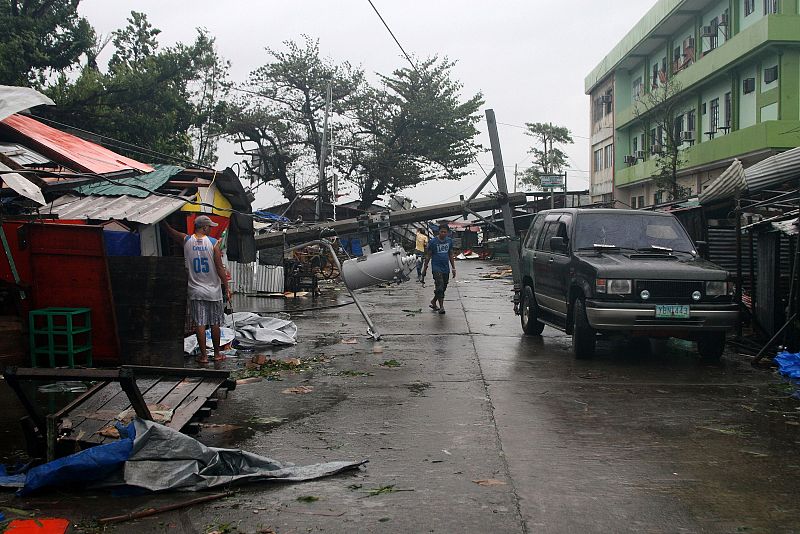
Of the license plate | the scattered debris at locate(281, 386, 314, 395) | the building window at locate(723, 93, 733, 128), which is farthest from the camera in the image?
the building window at locate(723, 93, 733, 128)

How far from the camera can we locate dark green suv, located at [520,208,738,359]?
9.73 meters

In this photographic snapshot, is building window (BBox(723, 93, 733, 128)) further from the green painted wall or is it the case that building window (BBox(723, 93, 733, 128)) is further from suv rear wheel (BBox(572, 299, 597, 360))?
suv rear wheel (BBox(572, 299, 597, 360))

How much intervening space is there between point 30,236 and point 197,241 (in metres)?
2.00

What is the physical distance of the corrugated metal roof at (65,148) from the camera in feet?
38.7

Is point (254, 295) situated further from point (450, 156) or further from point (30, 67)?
point (450, 156)

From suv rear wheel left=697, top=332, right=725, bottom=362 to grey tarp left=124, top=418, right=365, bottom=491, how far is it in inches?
263

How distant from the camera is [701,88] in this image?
34938 millimetres

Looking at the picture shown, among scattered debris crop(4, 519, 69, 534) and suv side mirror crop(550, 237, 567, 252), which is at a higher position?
suv side mirror crop(550, 237, 567, 252)

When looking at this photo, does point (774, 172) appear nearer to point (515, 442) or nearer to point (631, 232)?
point (631, 232)

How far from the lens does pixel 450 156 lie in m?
43.1

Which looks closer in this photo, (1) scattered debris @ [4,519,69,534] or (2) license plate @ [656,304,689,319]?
(1) scattered debris @ [4,519,69,534]

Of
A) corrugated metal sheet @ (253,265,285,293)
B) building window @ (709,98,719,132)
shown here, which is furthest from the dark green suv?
building window @ (709,98,719,132)

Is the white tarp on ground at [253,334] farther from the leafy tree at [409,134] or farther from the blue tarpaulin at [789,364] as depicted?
the leafy tree at [409,134]

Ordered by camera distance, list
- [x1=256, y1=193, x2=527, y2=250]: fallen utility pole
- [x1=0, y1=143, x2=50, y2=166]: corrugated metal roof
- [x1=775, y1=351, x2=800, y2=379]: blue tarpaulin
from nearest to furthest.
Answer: [x1=775, y1=351, x2=800, y2=379]: blue tarpaulin → [x1=0, y1=143, x2=50, y2=166]: corrugated metal roof → [x1=256, y1=193, x2=527, y2=250]: fallen utility pole
